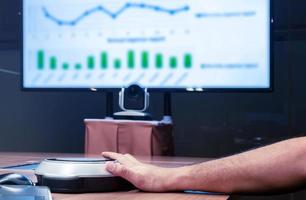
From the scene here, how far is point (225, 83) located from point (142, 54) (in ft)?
0.98

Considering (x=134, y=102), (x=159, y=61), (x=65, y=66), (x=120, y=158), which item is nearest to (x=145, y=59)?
(x=159, y=61)

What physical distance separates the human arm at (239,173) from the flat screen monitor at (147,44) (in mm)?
661

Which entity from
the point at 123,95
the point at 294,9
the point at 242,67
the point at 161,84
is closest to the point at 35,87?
the point at 123,95

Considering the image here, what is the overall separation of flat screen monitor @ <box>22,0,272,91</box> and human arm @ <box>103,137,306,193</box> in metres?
0.66

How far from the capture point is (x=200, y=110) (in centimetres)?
184

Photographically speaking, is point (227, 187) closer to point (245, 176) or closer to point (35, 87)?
point (245, 176)

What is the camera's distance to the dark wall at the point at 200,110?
174 cm

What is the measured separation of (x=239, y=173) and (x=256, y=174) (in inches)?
1.2

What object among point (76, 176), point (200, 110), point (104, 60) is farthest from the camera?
point (200, 110)

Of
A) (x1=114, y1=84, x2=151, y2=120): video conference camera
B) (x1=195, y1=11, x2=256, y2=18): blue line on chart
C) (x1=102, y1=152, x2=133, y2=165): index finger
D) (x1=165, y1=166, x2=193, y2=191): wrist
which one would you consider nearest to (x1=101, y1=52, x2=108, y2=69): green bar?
(x1=114, y1=84, x2=151, y2=120): video conference camera

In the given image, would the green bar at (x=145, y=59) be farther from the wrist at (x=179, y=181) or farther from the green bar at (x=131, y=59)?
the wrist at (x=179, y=181)

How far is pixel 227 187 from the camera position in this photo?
88cm

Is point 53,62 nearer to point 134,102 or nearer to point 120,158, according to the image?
point 134,102

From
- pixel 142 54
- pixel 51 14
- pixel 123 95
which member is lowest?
pixel 123 95
